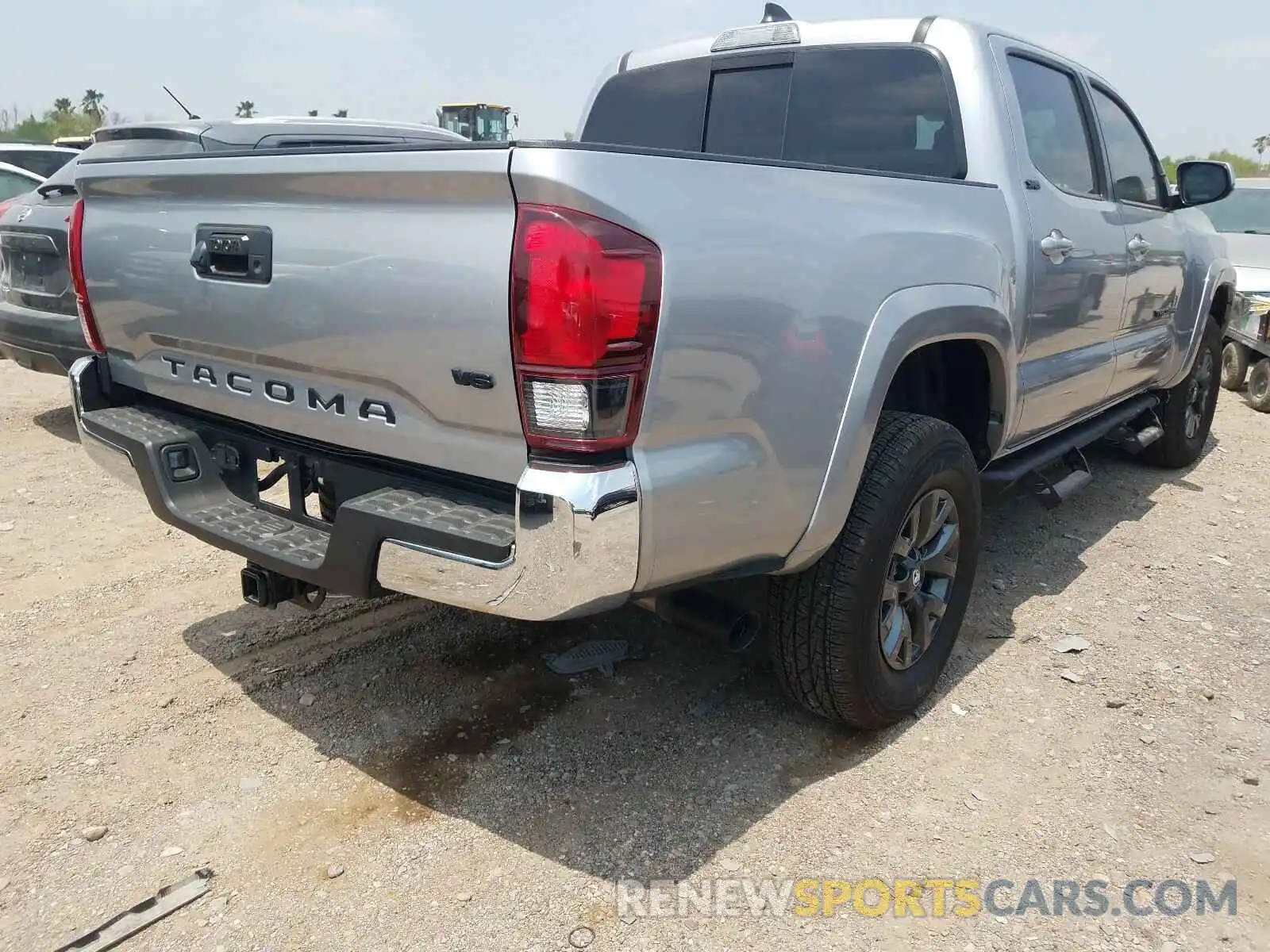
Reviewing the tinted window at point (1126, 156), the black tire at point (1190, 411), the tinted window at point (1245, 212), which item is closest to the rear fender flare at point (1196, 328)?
the black tire at point (1190, 411)

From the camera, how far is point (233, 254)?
239 centimetres

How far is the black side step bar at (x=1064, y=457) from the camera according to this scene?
139 inches

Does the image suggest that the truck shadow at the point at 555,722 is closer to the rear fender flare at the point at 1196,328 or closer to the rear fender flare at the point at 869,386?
the rear fender flare at the point at 869,386

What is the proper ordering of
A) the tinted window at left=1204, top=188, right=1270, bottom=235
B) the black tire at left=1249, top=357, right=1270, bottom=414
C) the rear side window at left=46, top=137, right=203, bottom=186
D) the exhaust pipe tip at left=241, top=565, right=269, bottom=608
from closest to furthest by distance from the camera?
the exhaust pipe tip at left=241, top=565, right=269, bottom=608 < the rear side window at left=46, top=137, right=203, bottom=186 < the black tire at left=1249, top=357, right=1270, bottom=414 < the tinted window at left=1204, top=188, right=1270, bottom=235

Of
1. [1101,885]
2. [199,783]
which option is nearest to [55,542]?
[199,783]

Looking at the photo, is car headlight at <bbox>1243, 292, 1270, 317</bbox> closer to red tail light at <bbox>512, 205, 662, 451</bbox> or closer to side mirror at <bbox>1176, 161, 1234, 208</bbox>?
side mirror at <bbox>1176, 161, 1234, 208</bbox>

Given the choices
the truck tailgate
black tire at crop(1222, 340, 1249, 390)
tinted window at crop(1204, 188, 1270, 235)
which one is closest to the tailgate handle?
the truck tailgate

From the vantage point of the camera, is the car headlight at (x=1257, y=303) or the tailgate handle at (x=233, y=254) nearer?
the tailgate handle at (x=233, y=254)

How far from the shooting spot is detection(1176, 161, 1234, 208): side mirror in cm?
451

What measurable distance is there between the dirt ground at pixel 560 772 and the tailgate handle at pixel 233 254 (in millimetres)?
1350

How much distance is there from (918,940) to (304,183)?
2174 mm

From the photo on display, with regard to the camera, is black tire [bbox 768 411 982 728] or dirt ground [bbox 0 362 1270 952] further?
black tire [bbox 768 411 982 728]

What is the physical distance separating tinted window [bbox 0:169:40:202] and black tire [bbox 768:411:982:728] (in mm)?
8182

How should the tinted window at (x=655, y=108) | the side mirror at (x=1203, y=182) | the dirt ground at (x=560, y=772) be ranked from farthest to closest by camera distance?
1. the side mirror at (x=1203, y=182)
2. the tinted window at (x=655, y=108)
3. the dirt ground at (x=560, y=772)
